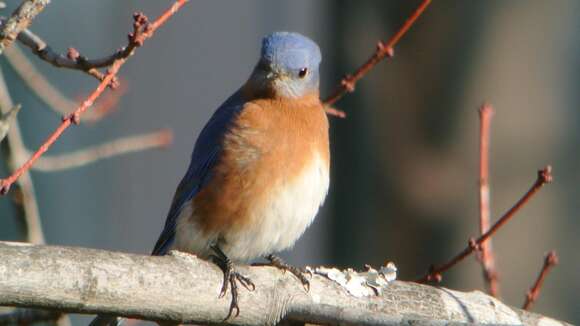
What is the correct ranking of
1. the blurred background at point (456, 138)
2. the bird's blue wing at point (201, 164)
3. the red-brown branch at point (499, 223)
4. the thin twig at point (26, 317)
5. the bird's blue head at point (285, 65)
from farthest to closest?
1. the blurred background at point (456, 138)
2. the bird's blue head at point (285, 65)
3. the bird's blue wing at point (201, 164)
4. the thin twig at point (26, 317)
5. the red-brown branch at point (499, 223)

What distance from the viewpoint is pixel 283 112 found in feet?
16.5

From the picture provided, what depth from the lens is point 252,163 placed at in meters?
4.75

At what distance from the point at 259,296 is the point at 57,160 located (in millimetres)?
2126

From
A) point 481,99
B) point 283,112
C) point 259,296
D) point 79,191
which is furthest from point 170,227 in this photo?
point 79,191

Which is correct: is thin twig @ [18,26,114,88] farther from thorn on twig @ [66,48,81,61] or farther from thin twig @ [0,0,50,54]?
thin twig @ [0,0,50,54]

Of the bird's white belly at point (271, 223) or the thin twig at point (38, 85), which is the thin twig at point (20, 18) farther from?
the bird's white belly at point (271, 223)

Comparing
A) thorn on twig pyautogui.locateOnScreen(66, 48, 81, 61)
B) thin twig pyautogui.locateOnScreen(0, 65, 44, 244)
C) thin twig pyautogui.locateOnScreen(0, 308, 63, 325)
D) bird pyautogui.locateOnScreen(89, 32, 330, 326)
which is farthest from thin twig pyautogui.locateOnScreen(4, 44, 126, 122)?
thorn on twig pyautogui.locateOnScreen(66, 48, 81, 61)

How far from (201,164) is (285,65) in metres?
0.61

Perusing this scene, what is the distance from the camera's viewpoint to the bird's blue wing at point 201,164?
4922mm

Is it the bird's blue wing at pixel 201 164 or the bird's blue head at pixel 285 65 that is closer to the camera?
the bird's blue wing at pixel 201 164

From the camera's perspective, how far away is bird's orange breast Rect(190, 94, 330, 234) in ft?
15.5

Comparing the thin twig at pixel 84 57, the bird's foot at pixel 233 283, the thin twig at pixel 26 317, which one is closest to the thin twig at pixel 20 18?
the thin twig at pixel 84 57

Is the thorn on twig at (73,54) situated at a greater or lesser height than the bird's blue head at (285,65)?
lesser

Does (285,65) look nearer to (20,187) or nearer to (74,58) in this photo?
(20,187)
